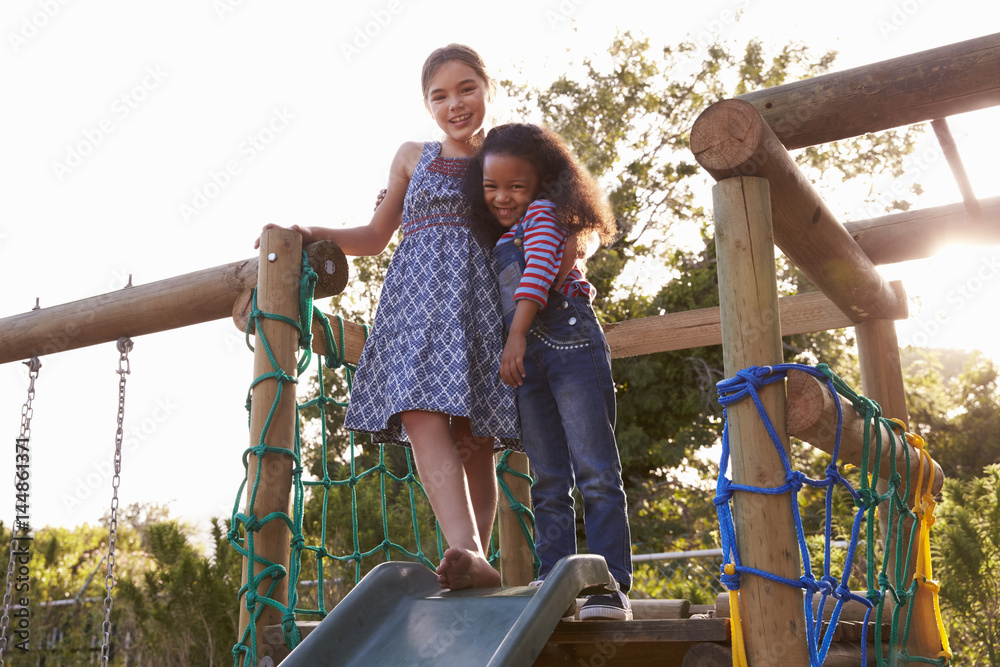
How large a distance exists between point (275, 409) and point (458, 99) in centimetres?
100

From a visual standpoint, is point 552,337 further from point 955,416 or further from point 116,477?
point 955,416

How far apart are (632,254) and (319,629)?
33.1 feet

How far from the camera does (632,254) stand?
37.2ft

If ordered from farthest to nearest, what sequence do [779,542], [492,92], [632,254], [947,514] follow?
[632,254]
[947,514]
[492,92]
[779,542]

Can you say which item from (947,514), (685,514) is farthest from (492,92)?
(685,514)

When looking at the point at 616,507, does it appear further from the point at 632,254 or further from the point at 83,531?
the point at 632,254

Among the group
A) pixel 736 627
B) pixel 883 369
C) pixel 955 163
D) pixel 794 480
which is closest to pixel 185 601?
pixel 883 369

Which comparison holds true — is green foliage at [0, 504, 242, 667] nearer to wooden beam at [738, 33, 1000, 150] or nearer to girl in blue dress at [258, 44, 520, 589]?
girl in blue dress at [258, 44, 520, 589]

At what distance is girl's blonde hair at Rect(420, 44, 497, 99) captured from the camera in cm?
233

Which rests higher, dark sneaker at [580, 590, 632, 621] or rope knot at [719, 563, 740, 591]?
rope knot at [719, 563, 740, 591]

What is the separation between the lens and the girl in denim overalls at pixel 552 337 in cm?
202

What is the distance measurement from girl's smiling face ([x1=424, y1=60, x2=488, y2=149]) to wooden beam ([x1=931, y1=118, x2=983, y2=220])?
3.82 ft

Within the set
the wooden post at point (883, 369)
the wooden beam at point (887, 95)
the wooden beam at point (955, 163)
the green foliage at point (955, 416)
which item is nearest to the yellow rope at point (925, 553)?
the wooden post at point (883, 369)

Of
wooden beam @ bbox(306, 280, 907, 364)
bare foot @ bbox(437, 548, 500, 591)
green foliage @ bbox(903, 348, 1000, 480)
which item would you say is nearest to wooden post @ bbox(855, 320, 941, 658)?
wooden beam @ bbox(306, 280, 907, 364)
